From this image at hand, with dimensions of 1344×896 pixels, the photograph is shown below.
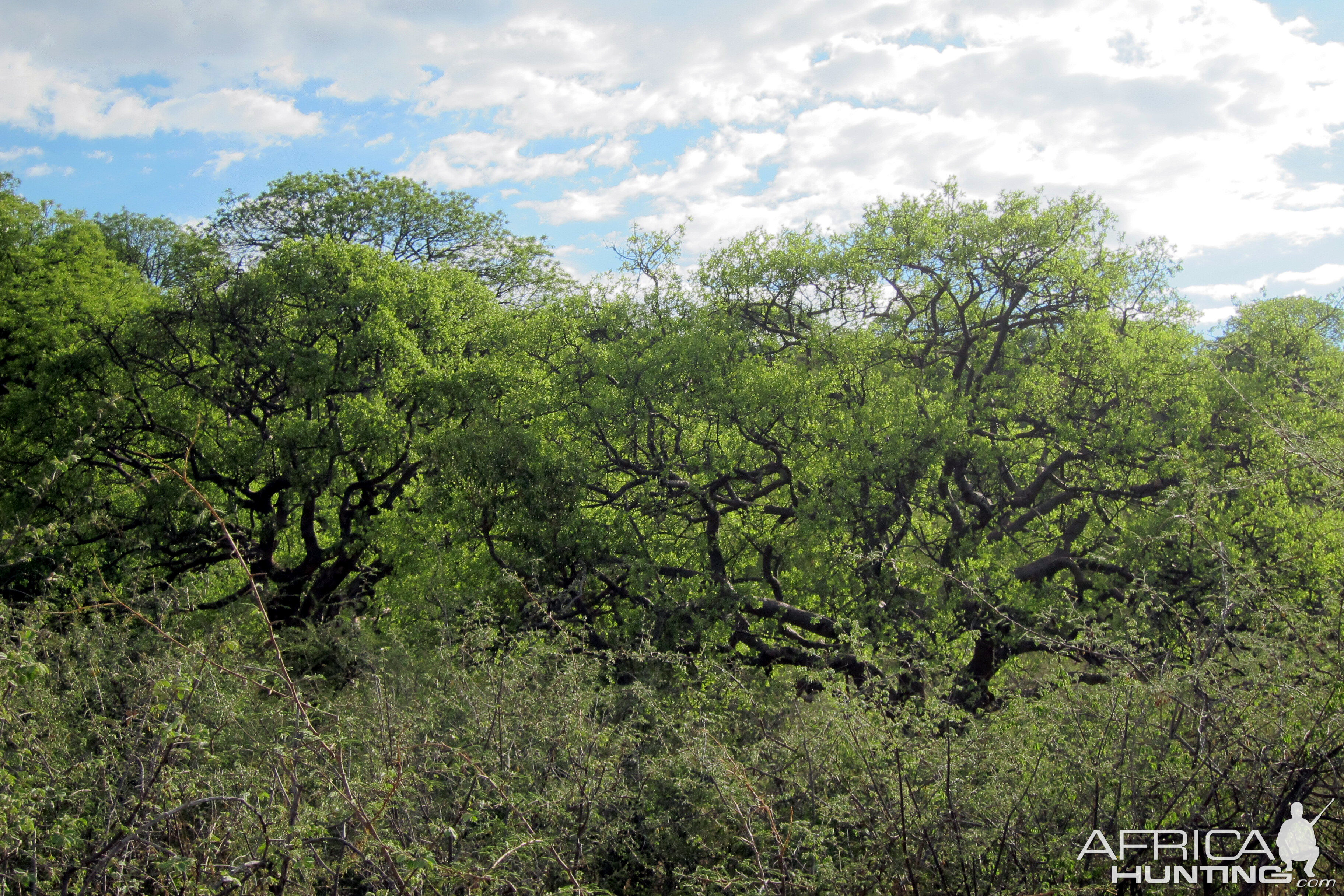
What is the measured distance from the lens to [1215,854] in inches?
177

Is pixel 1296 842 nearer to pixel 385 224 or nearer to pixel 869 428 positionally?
pixel 869 428

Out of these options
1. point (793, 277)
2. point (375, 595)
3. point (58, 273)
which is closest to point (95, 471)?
point (375, 595)

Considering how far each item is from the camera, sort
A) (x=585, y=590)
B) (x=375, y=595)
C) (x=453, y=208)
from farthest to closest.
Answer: (x=453, y=208), (x=375, y=595), (x=585, y=590)

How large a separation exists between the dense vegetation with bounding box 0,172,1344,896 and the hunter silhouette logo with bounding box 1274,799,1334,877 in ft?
0.39

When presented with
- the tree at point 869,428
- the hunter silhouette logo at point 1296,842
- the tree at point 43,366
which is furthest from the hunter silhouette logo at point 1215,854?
the tree at point 43,366

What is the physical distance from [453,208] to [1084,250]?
20671 mm

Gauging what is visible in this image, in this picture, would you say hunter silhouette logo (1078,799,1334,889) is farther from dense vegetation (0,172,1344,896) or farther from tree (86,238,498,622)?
tree (86,238,498,622)

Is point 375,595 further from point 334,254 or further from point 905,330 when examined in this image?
point 905,330

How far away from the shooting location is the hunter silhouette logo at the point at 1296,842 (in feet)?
13.9

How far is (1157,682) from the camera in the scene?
5.28 metres

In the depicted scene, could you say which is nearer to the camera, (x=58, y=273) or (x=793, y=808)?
(x=793, y=808)

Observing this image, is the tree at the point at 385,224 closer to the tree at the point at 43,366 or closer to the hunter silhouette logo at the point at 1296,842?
the tree at the point at 43,366

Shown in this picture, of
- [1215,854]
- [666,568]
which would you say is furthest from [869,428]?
[1215,854]

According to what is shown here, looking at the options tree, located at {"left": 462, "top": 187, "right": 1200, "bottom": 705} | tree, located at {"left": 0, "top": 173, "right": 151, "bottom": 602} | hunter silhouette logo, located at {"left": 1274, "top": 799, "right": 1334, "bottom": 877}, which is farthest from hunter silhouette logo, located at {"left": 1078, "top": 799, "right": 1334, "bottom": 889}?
tree, located at {"left": 0, "top": 173, "right": 151, "bottom": 602}
